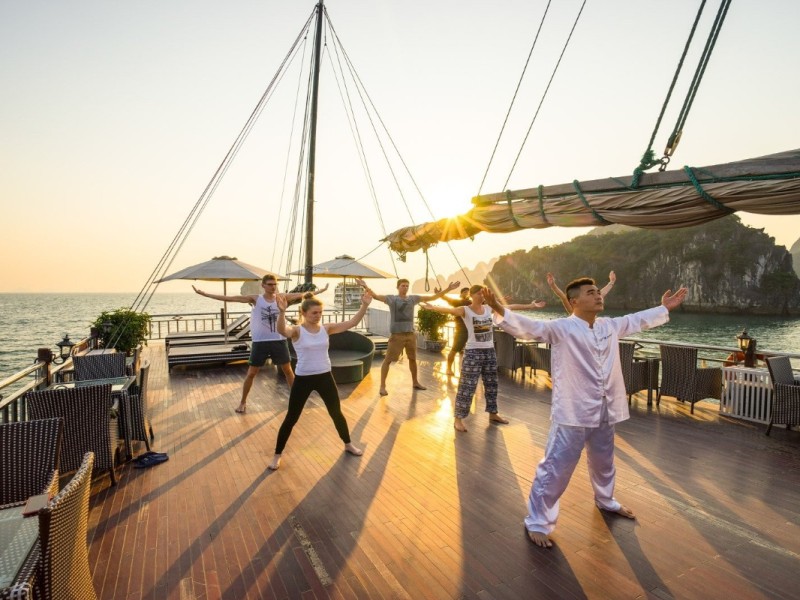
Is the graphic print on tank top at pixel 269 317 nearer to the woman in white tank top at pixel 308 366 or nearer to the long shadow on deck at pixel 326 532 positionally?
the woman in white tank top at pixel 308 366

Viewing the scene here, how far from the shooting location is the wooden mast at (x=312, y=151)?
8898 mm

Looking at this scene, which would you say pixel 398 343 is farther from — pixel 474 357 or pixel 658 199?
pixel 658 199

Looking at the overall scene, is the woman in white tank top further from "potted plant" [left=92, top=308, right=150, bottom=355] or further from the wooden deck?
"potted plant" [left=92, top=308, right=150, bottom=355]

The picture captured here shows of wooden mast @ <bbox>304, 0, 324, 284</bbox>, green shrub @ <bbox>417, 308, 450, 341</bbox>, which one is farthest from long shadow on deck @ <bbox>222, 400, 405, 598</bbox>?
green shrub @ <bbox>417, 308, 450, 341</bbox>

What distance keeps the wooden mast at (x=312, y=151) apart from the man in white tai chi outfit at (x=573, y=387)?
6.65 m

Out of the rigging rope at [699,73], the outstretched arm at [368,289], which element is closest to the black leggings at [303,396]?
the outstretched arm at [368,289]

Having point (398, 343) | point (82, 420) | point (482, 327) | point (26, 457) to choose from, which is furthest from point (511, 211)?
point (82, 420)

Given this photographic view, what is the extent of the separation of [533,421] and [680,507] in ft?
7.60

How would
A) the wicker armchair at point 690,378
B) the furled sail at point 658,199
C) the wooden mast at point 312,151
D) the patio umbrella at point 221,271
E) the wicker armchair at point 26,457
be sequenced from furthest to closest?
the patio umbrella at point 221,271 → the wooden mast at point 312,151 → the wicker armchair at point 690,378 → the wicker armchair at point 26,457 → the furled sail at point 658,199

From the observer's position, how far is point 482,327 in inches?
210

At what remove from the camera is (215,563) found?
2646 mm

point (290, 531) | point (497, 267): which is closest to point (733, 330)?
point (497, 267)

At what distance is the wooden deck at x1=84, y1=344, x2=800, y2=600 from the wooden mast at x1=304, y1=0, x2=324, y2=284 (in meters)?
4.17

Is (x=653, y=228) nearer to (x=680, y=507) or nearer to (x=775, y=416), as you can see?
(x=680, y=507)
